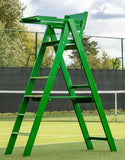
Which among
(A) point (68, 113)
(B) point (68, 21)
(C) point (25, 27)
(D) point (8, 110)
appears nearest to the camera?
(B) point (68, 21)

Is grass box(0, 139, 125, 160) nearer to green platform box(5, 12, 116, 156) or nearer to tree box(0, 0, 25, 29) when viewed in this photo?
green platform box(5, 12, 116, 156)

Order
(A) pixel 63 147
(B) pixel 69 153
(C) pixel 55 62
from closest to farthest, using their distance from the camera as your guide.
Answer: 1. (C) pixel 55 62
2. (B) pixel 69 153
3. (A) pixel 63 147

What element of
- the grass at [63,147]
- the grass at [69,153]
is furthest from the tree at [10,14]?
the grass at [69,153]

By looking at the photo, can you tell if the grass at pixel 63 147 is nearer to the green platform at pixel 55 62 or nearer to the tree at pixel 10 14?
the green platform at pixel 55 62

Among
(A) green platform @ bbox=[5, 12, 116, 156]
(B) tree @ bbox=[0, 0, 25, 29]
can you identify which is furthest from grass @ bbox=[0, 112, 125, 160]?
(B) tree @ bbox=[0, 0, 25, 29]

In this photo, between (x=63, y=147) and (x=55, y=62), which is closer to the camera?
(x=55, y=62)

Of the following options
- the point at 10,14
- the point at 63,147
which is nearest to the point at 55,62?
the point at 63,147

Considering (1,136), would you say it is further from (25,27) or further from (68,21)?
(25,27)

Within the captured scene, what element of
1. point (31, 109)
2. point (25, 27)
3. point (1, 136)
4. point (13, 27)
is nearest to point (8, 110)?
point (31, 109)

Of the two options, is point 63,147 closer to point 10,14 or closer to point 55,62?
point 55,62

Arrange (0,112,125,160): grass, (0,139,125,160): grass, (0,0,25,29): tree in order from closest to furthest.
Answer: (0,139,125,160): grass → (0,112,125,160): grass → (0,0,25,29): tree

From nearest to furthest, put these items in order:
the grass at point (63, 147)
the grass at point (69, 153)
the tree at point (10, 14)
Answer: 1. the grass at point (69, 153)
2. the grass at point (63, 147)
3. the tree at point (10, 14)

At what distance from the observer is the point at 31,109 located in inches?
755

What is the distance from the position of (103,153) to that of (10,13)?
121 feet
